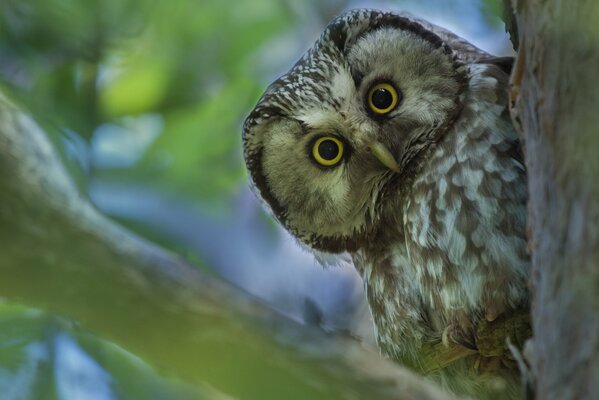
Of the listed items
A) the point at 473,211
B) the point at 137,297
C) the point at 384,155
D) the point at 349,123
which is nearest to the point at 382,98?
the point at 349,123

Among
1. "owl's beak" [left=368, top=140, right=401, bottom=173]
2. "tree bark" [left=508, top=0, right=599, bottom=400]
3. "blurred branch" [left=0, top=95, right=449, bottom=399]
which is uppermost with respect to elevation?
A: "tree bark" [left=508, top=0, right=599, bottom=400]

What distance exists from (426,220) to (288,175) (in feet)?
2.70

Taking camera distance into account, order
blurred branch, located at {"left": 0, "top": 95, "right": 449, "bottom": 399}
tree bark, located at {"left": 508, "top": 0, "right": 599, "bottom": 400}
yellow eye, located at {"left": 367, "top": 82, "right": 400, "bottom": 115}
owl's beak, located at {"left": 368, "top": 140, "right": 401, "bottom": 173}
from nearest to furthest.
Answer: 1. blurred branch, located at {"left": 0, "top": 95, "right": 449, "bottom": 399}
2. tree bark, located at {"left": 508, "top": 0, "right": 599, "bottom": 400}
3. owl's beak, located at {"left": 368, "top": 140, "right": 401, "bottom": 173}
4. yellow eye, located at {"left": 367, "top": 82, "right": 400, "bottom": 115}

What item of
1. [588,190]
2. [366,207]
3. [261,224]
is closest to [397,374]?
[588,190]

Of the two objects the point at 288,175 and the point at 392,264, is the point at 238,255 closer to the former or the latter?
the point at 392,264

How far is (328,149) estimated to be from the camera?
3.14m

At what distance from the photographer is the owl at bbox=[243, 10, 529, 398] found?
2533 millimetres

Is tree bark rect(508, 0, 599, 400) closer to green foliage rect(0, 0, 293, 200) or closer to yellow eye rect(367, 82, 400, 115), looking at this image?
green foliage rect(0, 0, 293, 200)

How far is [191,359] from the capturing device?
4.66ft

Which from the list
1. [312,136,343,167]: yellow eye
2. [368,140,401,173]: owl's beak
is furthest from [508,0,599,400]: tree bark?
[312,136,343,167]: yellow eye

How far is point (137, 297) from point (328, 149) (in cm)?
181

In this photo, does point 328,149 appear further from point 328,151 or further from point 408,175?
point 408,175

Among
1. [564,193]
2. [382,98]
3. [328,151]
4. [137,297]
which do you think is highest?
[564,193]

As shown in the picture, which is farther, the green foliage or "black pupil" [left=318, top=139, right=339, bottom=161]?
"black pupil" [left=318, top=139, right=339, bottom=161]
